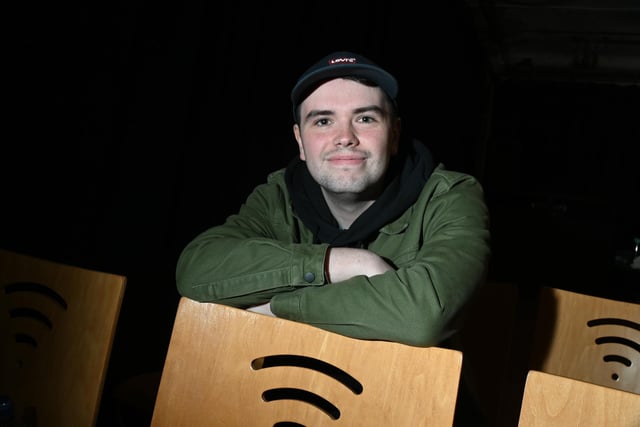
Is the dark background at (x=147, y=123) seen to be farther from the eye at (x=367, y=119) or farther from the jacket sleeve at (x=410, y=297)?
the jacket sleeve at (x=410, y=297)

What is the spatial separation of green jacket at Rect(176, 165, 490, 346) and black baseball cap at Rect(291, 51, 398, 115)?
0.96 feet

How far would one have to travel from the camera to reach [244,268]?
4.54 feet

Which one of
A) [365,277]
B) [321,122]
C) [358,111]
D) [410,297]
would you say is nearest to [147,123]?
[321,122]

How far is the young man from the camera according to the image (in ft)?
3.98

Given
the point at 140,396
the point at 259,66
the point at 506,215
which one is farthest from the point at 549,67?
the point at 140,396

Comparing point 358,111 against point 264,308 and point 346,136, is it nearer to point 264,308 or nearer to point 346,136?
point 346,136

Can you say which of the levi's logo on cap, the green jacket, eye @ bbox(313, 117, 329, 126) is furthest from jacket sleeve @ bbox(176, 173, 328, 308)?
the levi's logo on cap

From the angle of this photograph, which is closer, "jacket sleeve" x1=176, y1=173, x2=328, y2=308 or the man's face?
"jacket sleeve" x1=176, y1=173, x2=328, y2=308

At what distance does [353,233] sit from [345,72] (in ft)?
1.43

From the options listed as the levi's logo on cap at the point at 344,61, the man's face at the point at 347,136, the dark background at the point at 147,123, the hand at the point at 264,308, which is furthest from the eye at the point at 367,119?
the dark background at the point at 147,123

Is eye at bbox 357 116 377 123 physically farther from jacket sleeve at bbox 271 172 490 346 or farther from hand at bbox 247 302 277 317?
hand at bbox 247 302 277 317

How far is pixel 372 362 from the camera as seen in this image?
986 millimetres

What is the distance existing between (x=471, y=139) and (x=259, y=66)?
582 cm

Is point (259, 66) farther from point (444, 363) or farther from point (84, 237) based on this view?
point (444, 363)
